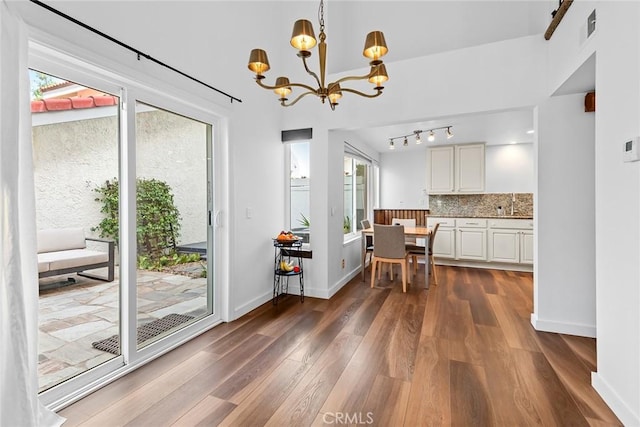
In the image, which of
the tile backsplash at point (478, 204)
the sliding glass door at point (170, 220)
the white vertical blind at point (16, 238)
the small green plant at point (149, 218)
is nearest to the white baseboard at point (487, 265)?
the tile backsplash at point (478, 204)

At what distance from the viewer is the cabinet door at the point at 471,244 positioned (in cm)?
519

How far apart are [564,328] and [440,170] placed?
11.8 ft

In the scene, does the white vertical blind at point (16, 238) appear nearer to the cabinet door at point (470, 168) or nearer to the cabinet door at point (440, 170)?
the cabinet door at point (440, 170)

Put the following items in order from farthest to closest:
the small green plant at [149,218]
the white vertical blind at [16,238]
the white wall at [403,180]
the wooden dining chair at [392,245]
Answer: the white wall at [403,180] → the wooden dining chair at [392,245] → the small green plant at [149,218] → the white vertical blind at [16,238]

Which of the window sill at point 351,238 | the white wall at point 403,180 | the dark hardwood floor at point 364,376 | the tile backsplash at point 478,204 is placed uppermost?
the white wall at point 403,180

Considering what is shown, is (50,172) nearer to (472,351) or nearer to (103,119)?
(103,119)

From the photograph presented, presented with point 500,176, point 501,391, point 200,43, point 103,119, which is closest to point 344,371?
point 501,391

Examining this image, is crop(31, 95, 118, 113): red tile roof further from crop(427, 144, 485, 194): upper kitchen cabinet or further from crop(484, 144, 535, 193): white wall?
crop(484, 144, 535, 193): white wall

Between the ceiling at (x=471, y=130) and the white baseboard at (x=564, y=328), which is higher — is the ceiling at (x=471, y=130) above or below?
above

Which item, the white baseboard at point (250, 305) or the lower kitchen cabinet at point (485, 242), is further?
the lower kitchen cabinet at point (485, 242)

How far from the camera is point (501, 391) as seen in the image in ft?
5.93

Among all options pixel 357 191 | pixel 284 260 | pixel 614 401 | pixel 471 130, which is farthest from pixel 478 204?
pixel 614 401

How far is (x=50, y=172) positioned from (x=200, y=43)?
1566mm

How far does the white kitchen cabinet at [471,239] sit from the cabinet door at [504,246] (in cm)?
11
